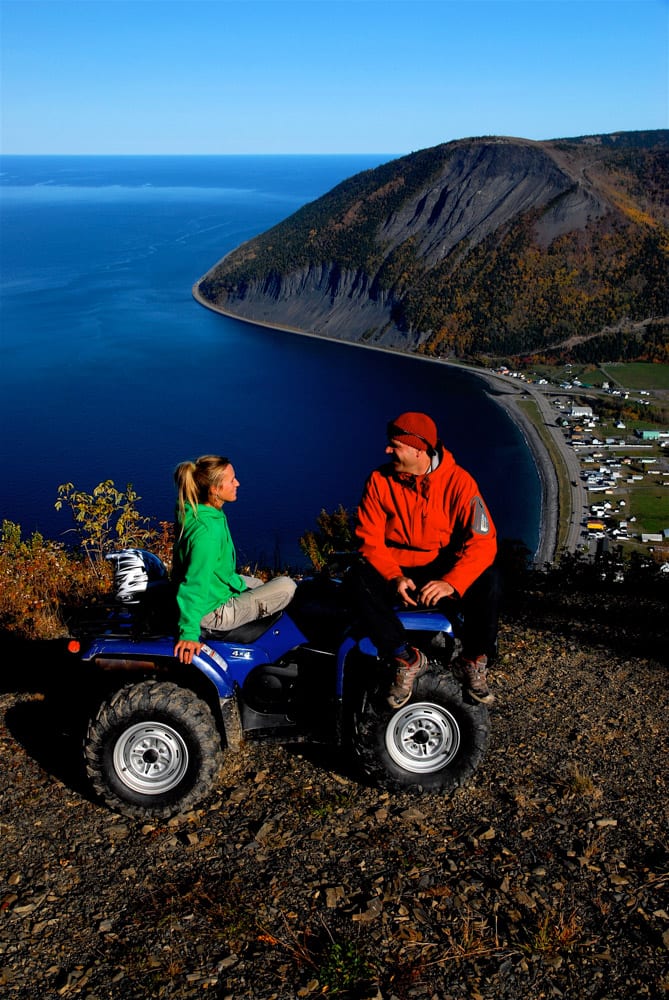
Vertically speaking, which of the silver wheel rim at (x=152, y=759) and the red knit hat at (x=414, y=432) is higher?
the red knit hat at (x=414, y=432)

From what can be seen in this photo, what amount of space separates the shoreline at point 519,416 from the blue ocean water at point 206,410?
1076 mm

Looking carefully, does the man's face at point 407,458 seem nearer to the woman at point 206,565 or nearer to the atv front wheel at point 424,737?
the woman at point 206,565

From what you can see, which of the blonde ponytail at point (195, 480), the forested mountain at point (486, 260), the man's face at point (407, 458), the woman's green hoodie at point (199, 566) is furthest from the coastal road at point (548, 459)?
the blonde ponytail at point (195, 480)

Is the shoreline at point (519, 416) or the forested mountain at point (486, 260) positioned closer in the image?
the shoreline at point (519, 416)

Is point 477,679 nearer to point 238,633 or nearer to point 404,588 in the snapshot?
point 404,588

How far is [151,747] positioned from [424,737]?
1.67 m

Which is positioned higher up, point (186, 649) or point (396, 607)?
point (396, 607)

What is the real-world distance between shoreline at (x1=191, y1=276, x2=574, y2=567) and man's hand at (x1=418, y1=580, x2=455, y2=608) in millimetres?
12226

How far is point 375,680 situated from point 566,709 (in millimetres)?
1944

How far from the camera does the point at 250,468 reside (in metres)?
73.6

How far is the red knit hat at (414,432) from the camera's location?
16.0 ft

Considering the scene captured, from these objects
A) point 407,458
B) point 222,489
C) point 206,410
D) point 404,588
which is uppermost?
point 407,458

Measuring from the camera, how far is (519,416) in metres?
99.7

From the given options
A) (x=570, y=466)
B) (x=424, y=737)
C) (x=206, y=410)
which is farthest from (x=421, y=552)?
(x=206, y=410)
